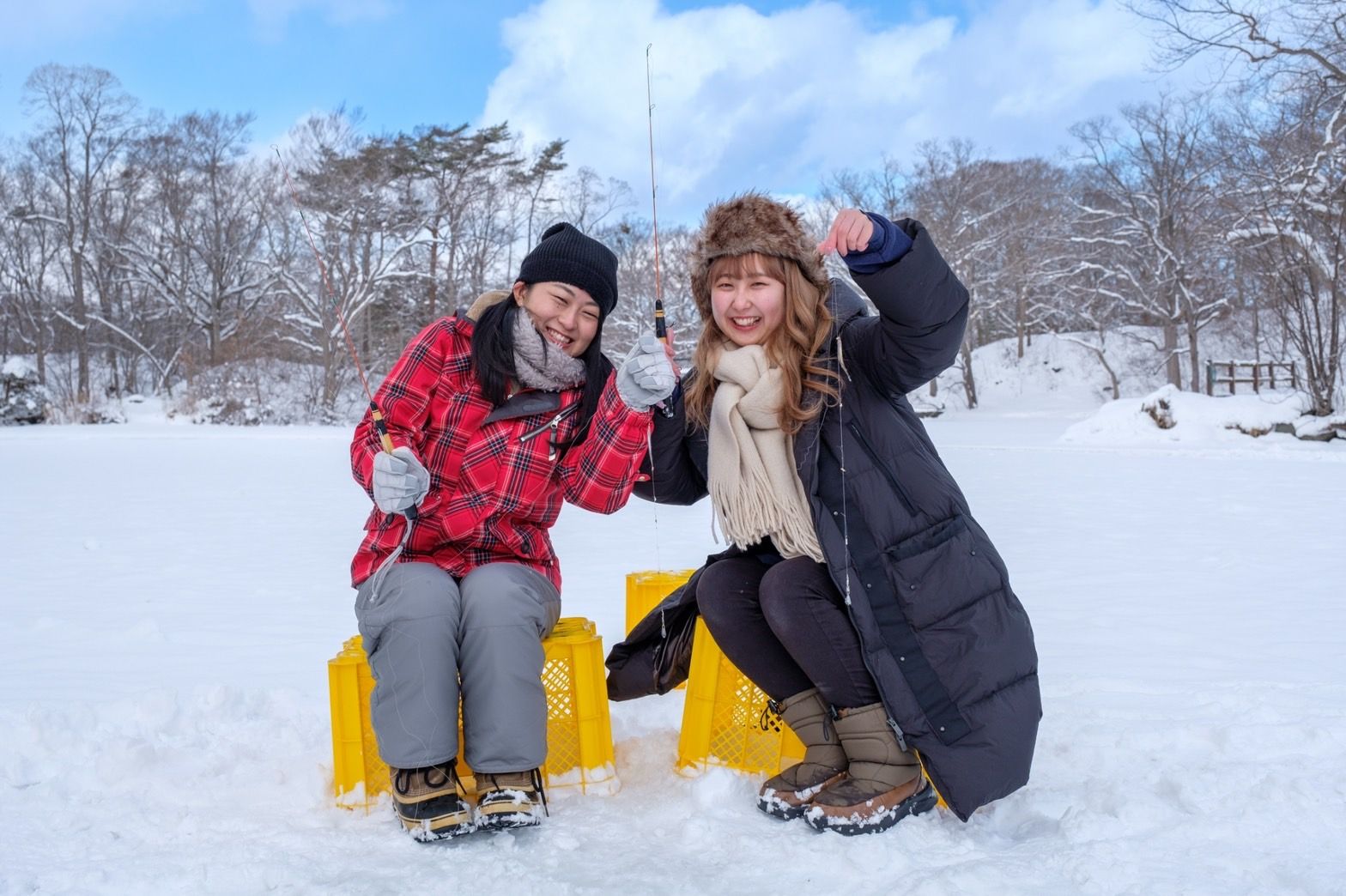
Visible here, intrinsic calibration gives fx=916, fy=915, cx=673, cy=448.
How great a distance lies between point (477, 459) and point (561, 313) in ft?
1.46

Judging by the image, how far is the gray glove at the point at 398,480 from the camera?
2123 mm

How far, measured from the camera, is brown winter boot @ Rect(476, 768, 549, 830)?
1.98 m

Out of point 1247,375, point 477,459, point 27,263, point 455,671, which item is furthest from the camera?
point 27,263

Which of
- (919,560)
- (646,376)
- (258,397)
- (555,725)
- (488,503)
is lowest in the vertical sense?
(555,725)

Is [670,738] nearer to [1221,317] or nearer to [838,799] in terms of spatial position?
[838,799]

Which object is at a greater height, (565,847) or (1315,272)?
(1315,272)

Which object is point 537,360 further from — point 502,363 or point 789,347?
point 789,347

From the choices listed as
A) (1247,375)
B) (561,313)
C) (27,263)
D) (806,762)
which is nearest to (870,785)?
(806,762)

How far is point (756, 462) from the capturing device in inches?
85.2

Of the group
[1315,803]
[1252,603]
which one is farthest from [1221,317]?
[1315,803]

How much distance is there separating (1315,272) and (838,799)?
15591 millimetres

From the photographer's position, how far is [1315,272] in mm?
13922

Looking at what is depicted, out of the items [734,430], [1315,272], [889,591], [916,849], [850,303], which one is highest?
[1315,272]

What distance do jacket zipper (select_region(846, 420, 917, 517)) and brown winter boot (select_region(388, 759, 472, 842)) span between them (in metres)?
1.17
